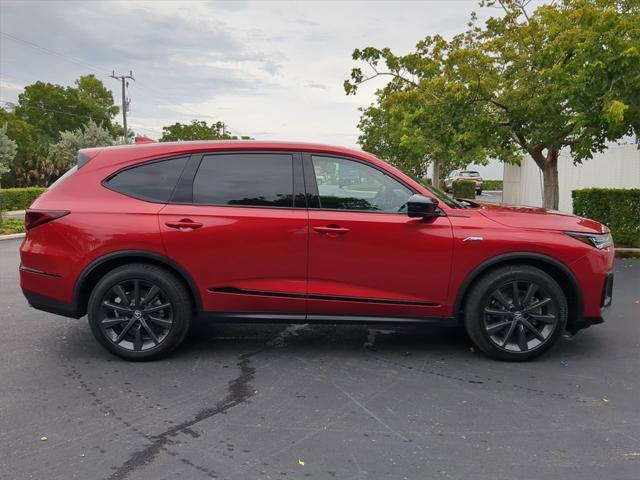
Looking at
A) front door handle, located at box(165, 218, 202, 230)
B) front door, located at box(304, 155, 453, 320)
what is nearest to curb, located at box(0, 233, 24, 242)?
front door handle, located at box(165, 218, 202, 230)

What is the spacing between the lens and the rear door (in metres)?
4.43

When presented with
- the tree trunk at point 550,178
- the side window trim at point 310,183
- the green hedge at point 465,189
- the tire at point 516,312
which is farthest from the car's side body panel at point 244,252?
the green hedge at point 465,189

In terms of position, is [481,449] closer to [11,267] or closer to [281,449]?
[281,449]

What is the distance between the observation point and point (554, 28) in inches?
367

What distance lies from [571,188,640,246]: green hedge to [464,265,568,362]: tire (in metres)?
6.98

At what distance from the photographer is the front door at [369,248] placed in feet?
14.5

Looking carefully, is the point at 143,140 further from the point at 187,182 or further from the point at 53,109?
the point at 53,109

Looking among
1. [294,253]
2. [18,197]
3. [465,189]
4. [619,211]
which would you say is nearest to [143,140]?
[294,253]

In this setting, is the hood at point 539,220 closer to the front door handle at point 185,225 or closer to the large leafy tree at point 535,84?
the front door handle at point 185,225

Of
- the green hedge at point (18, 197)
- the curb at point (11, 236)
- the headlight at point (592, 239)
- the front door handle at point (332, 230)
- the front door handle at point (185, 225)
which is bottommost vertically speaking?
the curb at point (11, 236)

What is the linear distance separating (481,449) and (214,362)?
92.3 inches

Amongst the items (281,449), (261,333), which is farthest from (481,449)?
(261,333)

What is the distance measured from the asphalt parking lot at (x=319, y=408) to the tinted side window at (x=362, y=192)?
1311mm

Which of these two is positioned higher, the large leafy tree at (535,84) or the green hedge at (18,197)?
the large leafy tree at (535,84)
